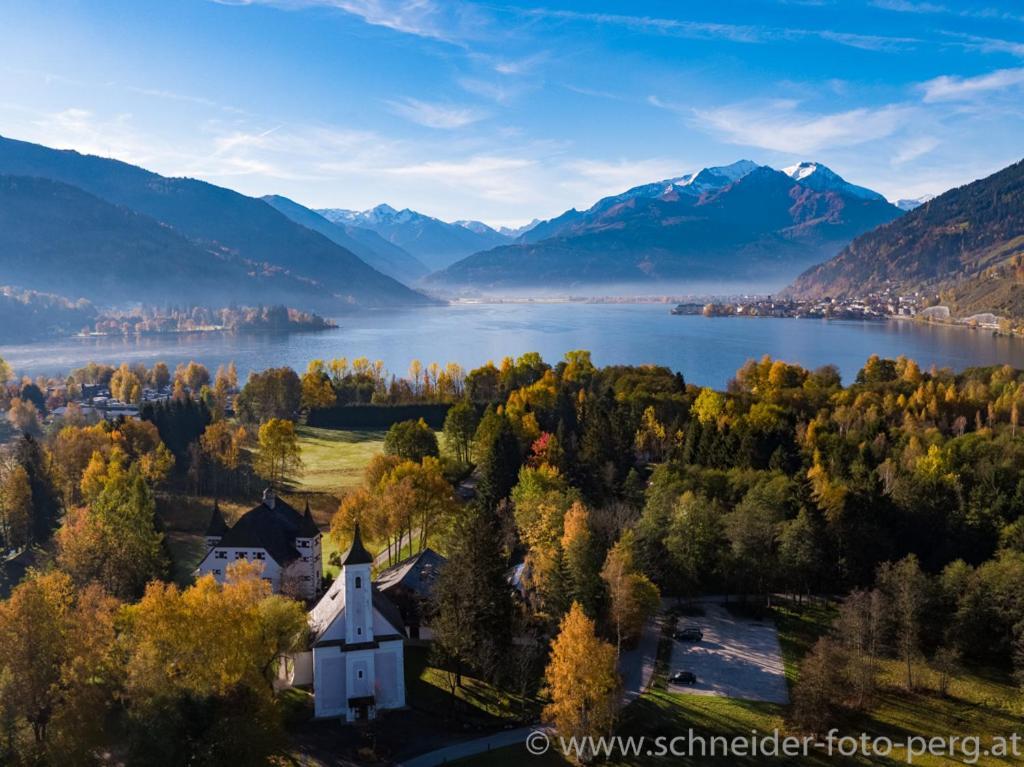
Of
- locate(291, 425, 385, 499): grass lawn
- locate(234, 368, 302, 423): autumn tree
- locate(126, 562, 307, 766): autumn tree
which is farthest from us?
locate(234, 368, 302, 423): autumn tree

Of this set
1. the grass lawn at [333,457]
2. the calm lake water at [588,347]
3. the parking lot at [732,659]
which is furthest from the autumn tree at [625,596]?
the calm lake water at [588,347]

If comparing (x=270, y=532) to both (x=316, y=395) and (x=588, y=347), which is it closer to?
(x=316, y=395)

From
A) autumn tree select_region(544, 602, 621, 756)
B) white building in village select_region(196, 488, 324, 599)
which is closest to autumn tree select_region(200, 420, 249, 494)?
white building in village select_region(196, 488, 324, 599)

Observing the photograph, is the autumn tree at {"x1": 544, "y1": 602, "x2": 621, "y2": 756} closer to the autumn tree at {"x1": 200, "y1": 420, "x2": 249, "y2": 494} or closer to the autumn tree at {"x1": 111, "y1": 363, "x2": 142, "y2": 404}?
the autumn tree at {"x1": 200, "y1": 420, "x2": 249, "y2": 494}

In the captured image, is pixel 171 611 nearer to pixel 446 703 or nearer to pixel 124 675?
pixel 124 675

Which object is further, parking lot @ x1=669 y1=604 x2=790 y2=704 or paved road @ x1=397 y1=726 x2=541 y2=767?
parking lot @ x1=669 y1=604 x2=790 y2=704

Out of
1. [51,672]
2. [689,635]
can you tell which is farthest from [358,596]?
[689,635]
